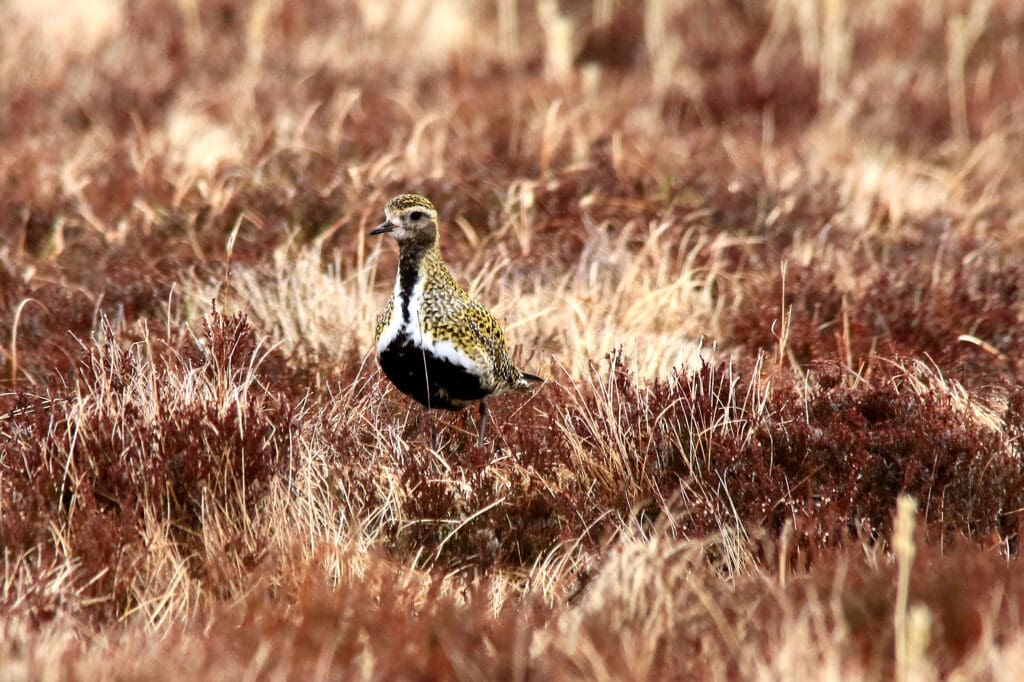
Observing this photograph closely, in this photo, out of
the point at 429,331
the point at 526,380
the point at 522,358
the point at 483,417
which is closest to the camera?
the point at 429,331

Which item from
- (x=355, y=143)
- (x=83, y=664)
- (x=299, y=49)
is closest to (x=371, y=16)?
(x=299, y=49)

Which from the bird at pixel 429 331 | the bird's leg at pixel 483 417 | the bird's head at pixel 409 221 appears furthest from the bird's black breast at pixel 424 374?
the bird's head at pixel 409 221

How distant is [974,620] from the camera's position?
2873 mm

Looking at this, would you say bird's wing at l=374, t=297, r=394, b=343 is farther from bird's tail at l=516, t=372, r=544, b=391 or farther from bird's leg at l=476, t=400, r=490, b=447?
bird's tail at l=516, t=372, r=544, b=391

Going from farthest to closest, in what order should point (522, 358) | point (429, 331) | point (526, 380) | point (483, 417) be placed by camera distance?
point (522, 358), point (526, 380), point (483, 417), point (429, 331)

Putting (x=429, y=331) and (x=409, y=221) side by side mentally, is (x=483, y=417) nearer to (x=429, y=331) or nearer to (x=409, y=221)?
(x=429, y=331)

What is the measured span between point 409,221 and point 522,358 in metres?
1.18

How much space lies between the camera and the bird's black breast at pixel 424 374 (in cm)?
416

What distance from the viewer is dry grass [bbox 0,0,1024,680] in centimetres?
303

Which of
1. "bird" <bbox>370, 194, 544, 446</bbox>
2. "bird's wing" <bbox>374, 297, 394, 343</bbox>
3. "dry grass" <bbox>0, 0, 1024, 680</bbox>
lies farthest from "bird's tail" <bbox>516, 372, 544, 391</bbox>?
"bird's wing" <bbox>374, 297, 394, 343</bbox>

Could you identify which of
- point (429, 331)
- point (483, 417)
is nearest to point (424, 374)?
point (429, 331)

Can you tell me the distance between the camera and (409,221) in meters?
4.27

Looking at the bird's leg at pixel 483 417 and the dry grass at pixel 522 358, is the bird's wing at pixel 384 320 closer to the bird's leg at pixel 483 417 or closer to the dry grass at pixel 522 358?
the dry grass at pixel 522 358

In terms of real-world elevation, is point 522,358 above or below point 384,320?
below
